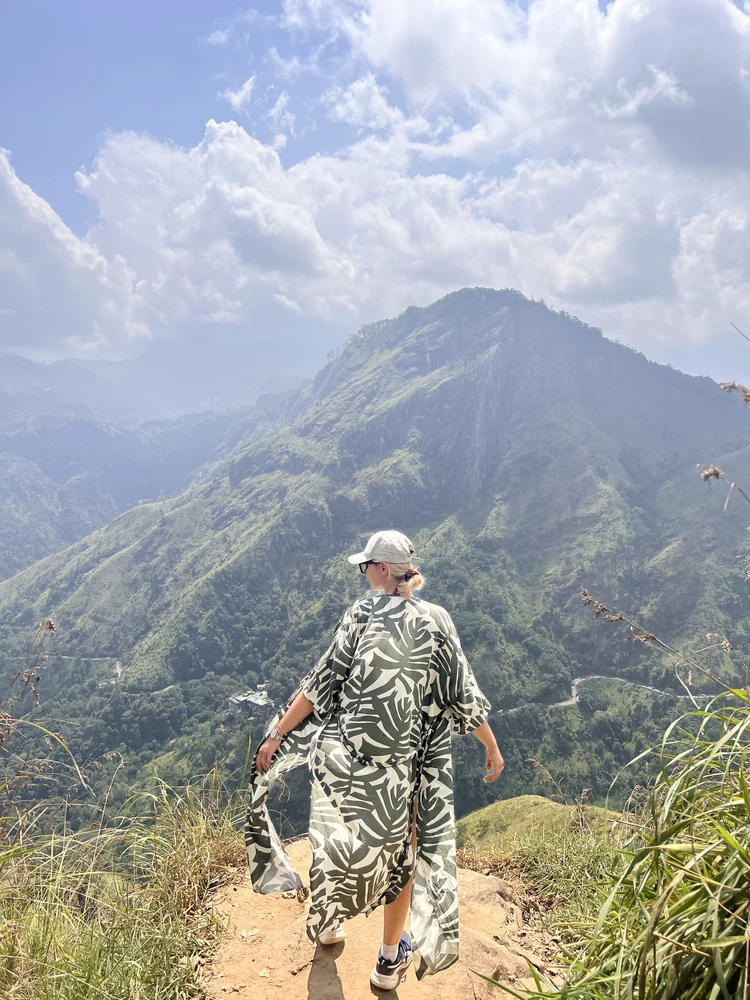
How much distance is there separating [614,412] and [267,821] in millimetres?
215427

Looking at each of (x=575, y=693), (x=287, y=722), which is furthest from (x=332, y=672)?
(x=575, y=693)

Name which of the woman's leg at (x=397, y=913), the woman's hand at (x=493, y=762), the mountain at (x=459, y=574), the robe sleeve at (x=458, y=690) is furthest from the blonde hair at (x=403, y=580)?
the mountain at (x=459, y=574)

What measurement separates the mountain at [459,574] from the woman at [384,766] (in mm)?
47348

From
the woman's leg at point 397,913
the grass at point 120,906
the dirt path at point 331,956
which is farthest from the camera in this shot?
the woman's leg at point 397,913

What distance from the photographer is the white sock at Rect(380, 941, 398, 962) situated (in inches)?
114

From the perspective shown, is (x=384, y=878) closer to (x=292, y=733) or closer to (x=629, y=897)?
(x=292, y=733)

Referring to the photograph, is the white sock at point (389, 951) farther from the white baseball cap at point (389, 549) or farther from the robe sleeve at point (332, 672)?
the white baseball cap at point (389, 549)

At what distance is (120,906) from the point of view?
2871mm

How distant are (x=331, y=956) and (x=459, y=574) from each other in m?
→ 123

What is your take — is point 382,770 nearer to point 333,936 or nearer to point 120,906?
point 333,936

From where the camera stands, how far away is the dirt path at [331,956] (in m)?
2.82

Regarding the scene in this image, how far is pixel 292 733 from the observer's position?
3.11 meters

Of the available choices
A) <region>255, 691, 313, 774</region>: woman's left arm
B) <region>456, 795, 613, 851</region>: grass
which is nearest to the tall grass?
<region>456, 795, 613, 851</region>: grass

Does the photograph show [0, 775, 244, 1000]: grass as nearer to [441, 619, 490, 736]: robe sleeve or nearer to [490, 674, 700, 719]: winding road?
[441, 619, 490, 736]: robe sleeve
